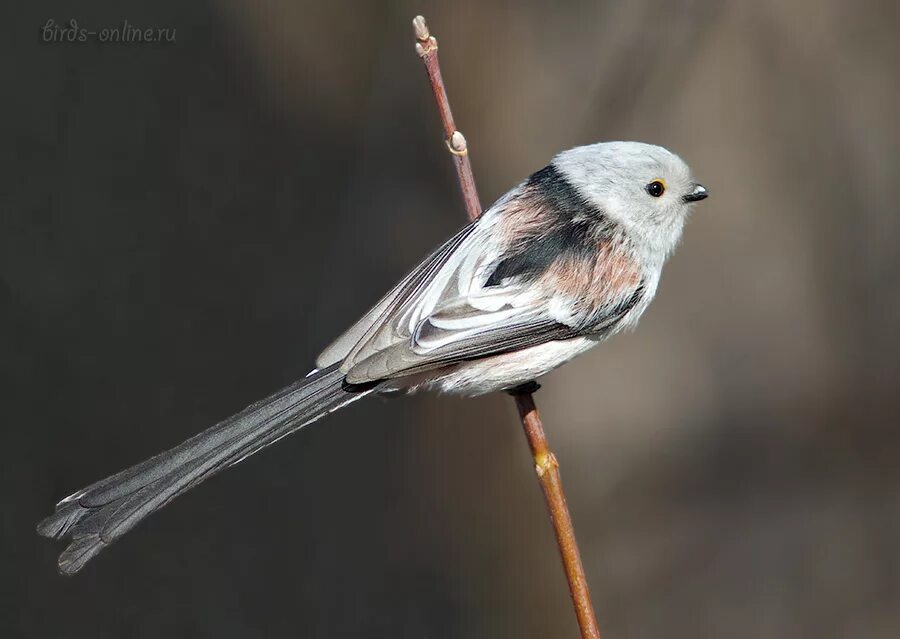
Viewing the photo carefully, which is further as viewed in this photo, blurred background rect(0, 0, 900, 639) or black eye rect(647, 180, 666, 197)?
blurred background rect(0, 0, 900, 639)

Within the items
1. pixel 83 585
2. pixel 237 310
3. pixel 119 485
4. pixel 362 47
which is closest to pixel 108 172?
pixel 237 310

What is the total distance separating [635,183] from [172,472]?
1320mm

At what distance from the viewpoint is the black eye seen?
2570mm

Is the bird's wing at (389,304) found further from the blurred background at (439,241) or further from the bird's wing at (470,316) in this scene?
the blurred background at (439,241)

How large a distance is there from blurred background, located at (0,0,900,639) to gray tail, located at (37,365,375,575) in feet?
6.05

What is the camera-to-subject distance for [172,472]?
214 cm

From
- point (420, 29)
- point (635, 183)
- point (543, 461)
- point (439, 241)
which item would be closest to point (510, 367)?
point (543, 461)

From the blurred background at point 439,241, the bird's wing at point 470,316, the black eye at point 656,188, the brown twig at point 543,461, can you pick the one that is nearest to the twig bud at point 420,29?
the brown twig at point 543,461

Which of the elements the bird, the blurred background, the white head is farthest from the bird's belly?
the blurred background

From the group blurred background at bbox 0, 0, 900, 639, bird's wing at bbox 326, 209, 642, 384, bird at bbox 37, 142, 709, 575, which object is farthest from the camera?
blurred background at bbox 0, 0, 900, 639

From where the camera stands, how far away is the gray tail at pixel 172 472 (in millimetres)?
2070

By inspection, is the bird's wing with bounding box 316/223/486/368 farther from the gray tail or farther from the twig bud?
the twig bud

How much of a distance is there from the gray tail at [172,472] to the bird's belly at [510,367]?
30 cm

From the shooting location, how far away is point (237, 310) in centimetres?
416
